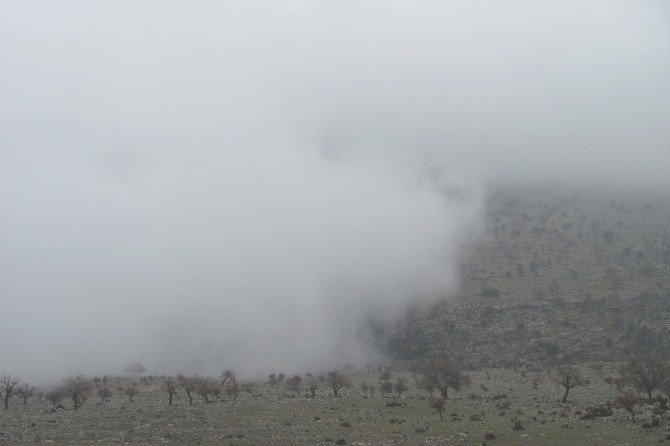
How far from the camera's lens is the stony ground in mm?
47625

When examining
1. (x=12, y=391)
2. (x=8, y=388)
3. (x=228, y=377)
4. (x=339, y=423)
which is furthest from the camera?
(x=228, y=377)

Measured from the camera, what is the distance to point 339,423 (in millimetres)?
59625

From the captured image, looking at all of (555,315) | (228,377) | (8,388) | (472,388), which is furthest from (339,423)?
(555,315)

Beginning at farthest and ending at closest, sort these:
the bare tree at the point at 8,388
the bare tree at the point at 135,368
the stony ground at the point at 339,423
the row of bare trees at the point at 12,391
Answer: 1. the bare tree at the point at 135,368
2. the row of bare trees at the point at 12,391
3. the bare tree at the point at 8,388
4. the stony ground at the point at 339,423

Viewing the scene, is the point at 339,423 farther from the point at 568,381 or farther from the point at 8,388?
the point at 8,388

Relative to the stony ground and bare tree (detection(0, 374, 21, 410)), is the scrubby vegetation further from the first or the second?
bare tree (detection(0, 374, 21, 410))

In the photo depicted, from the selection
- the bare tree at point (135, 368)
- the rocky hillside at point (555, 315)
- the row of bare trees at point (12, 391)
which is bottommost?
the bare tree at point (135, 368)

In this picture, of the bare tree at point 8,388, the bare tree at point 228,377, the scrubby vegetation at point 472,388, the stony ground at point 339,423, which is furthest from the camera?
the bare tree at point 228,377

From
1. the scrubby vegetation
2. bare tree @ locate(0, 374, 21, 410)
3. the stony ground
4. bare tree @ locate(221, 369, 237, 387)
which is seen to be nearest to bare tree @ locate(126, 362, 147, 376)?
the scrubby vegetation

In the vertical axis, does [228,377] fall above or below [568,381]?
below

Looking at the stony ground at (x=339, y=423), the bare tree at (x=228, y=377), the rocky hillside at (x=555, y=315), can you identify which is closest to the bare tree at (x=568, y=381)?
the stony ground at (x=339, y=423)

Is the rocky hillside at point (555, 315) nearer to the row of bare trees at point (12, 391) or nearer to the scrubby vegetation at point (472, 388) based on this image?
the scrubby vegetation at point (472, 388)

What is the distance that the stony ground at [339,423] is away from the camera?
1875 inches

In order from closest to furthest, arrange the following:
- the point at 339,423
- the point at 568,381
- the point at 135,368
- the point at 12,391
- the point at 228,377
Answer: the point at 339,423, the point at 568,381, the point at 12,391, the point at 228,377, the point at 135,368
